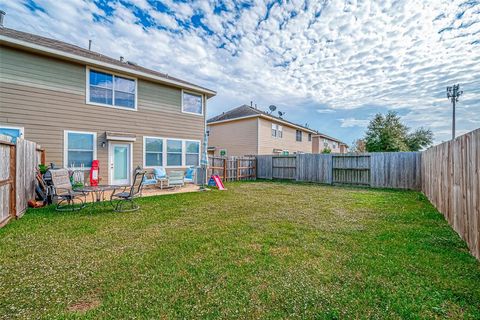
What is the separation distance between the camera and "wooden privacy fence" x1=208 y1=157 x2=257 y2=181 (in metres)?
14.3

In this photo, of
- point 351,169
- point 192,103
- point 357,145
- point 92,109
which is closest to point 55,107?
point 92,109

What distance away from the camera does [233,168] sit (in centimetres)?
1520

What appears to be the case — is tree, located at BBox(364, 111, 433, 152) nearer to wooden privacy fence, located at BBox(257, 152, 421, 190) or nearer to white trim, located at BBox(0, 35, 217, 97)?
wooden privacy fence, located at BBox(257, 152, 421, 190)

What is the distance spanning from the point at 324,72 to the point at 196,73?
8.26m

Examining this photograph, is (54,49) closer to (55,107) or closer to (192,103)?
(55,107)

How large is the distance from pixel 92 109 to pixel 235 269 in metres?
9.28

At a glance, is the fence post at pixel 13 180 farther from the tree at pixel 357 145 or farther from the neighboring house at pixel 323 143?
the tree at pixel 357 145

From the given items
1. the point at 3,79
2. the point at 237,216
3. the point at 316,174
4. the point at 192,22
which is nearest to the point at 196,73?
the point at 192,22

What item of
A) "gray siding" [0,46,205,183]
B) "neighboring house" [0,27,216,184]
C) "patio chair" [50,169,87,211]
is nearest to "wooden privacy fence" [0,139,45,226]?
"patio chair" [50,169,87,211]

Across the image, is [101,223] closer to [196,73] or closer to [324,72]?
[196,73]

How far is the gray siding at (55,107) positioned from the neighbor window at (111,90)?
260 mm

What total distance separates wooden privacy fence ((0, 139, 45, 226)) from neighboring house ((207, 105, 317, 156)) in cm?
1412

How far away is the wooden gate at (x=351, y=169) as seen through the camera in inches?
503

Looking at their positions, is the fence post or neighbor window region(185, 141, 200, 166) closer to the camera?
the fence post
